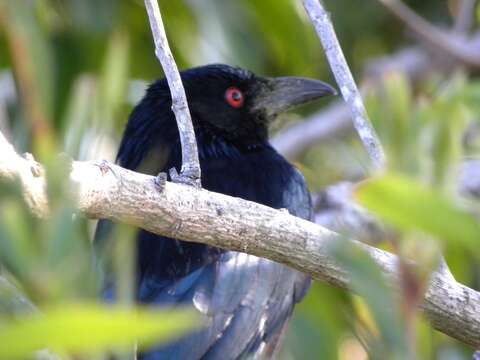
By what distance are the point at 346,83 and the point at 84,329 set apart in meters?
2.56

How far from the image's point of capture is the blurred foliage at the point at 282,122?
194cm

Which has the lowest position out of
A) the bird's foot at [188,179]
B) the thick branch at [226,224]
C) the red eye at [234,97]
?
the thick branch at [226,224]

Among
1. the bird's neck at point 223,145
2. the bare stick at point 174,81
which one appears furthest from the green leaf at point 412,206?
the bird's neck at point 223,145

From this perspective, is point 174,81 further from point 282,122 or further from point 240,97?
point 282,122

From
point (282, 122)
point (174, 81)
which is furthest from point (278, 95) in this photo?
point (174, 81)

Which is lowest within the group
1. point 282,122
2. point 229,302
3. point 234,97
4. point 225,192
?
point 229,302

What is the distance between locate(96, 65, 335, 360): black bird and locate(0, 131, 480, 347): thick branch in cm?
115

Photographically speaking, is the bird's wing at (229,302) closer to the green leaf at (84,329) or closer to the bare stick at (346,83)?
the bare stick at (346,83)

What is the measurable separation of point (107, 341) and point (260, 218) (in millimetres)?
1766

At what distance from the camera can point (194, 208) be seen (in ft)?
11.0

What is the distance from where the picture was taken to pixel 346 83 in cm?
409

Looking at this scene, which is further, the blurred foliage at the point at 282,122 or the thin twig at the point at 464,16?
the thin twig at the point at 464,16

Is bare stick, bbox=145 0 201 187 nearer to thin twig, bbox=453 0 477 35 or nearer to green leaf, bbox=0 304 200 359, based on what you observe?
green leaf, bbox=0 304 200 359

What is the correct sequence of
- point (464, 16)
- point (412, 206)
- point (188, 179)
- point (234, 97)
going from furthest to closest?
point (464, 16)
point (234, 97)
point (188, 179)
point (412, 206)
